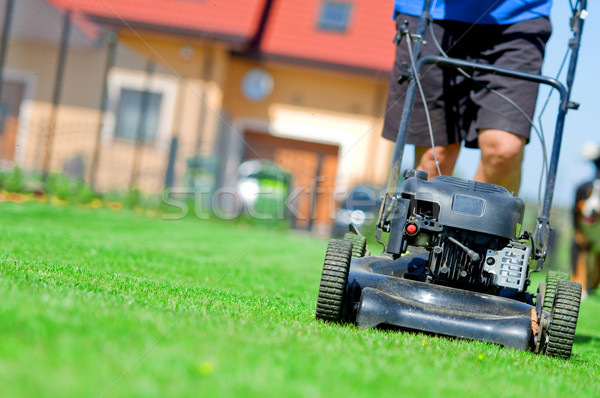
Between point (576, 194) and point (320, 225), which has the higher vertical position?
point (576, 194)

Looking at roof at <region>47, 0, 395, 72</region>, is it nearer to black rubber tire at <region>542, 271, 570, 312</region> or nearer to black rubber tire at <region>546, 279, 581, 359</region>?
black rubber tire at <region>542, 271, 570, 312</region>

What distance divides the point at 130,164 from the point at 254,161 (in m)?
3.20

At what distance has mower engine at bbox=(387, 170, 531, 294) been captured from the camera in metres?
3.04

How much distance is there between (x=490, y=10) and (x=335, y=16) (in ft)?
45.8

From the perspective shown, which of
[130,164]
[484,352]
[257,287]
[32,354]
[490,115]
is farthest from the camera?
[130,164]

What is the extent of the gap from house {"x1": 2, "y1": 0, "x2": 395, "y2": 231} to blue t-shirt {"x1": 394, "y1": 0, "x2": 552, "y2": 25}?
999 centimetres

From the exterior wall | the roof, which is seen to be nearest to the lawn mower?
the roof

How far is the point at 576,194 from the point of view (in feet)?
31.0

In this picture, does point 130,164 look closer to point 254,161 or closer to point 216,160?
point 216,160

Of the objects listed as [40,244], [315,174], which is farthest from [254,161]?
[40,244]

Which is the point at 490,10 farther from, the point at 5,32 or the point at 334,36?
the point at 334,36

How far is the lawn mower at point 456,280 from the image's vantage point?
3.05m

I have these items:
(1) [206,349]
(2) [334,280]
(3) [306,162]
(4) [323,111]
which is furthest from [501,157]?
(3) [306,162]

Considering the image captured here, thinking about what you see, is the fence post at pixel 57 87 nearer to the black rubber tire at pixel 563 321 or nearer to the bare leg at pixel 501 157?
the bare leg at pixel 501 157
